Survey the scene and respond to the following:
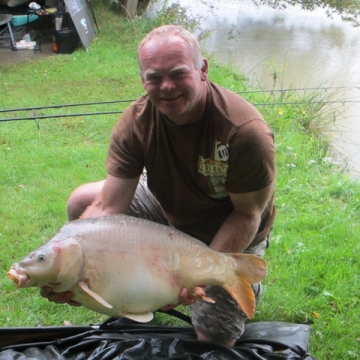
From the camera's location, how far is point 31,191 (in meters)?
3.69

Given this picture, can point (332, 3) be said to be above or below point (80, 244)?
below

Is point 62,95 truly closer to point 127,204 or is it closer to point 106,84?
point 106,84

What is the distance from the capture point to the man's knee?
7.73ft

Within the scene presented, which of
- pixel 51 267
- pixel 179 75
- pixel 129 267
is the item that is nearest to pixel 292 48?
pixel 179 75

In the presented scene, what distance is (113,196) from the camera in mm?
2113

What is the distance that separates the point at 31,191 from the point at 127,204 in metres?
1.72

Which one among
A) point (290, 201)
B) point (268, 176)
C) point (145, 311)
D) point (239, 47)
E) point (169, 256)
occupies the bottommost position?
point (239, 47)

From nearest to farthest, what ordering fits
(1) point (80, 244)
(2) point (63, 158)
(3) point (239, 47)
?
(1) point (80, 244)
(2) point (63, 158)
(3) point (239, 47)

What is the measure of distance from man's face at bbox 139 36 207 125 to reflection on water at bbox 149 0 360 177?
10.8 ft

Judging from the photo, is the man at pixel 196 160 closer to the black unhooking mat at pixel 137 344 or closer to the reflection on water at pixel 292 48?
the black unhooking mat at pixel 137 344

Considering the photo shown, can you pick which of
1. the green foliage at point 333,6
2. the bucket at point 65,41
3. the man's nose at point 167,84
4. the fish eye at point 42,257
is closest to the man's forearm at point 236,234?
the man's nose at point 167,84

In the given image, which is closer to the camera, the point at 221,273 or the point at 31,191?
the point at 221,273

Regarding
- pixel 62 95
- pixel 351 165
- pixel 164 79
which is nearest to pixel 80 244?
pixel 164 79

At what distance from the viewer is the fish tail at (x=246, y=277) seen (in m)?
A: 1.79
